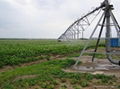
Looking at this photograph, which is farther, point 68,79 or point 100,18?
point 100,18

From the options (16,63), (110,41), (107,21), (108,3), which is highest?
(108,3)

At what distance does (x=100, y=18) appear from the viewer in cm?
1809

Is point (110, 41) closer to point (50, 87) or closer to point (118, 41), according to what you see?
point (118, 41)

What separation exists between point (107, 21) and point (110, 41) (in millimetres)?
1699

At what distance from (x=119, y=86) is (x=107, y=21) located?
317 inches

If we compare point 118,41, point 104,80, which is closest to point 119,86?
point 104,80

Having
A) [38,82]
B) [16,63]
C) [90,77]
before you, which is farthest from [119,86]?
[16,63]

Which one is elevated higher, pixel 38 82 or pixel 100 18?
pixel 100 18

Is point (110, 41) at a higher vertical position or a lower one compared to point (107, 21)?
lower

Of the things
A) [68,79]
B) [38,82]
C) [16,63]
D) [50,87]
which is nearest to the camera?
[50,87]

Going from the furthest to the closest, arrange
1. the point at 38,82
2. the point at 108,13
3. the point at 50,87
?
the point at 108,13
the point at 38,82
the point at 50,87

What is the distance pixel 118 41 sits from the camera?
18.1 metres

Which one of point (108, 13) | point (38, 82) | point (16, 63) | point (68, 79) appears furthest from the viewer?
point (16, 63)

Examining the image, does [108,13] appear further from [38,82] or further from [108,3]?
[38,82]
